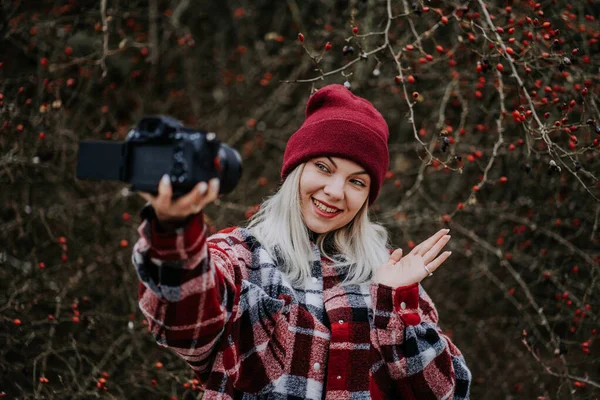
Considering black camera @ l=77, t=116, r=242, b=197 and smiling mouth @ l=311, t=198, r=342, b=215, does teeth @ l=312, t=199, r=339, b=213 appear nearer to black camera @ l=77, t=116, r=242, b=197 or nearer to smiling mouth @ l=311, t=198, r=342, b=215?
smiling mouth @ l=311, t=198, r=342, b=215

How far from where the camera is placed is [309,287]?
1.81 m

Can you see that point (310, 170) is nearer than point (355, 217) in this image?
Yes

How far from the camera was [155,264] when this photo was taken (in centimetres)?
128

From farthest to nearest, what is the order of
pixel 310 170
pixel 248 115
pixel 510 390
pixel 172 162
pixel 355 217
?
pixel 248 115 → pixel 510 390 → pixel 355 217 → pixel 310 170 → pixel 172 162

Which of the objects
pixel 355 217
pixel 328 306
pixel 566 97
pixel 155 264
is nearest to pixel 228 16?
pixel 566 97

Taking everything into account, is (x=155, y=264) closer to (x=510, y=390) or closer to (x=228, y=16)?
(x=510, y=390)

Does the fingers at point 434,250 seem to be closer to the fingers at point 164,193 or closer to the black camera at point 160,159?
the black camera at point 160,159

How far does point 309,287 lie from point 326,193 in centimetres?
31

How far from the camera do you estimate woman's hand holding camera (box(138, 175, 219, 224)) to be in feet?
3.93

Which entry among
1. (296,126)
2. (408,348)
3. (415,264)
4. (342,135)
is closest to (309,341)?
(408,348)

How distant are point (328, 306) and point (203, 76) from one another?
10.9ft

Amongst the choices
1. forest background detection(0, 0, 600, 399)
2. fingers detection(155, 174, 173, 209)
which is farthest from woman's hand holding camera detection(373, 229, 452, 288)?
fingers detection(155, 174, 173, 209)

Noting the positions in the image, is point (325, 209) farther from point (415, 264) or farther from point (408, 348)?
point (408, 348)

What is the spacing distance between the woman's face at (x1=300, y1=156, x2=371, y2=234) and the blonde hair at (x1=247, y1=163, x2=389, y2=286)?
33 mm
